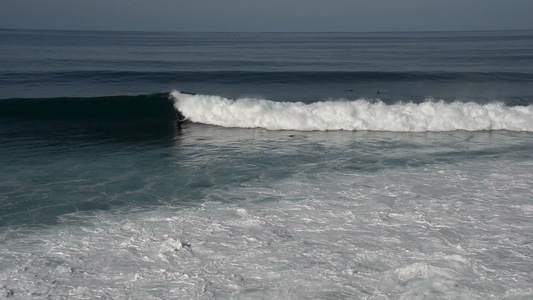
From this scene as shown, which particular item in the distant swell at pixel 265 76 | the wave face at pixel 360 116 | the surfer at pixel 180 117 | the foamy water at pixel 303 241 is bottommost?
the foamy water at pixel 303 241

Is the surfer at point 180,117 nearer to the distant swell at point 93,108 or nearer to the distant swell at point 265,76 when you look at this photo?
the distant swell at point 93,108

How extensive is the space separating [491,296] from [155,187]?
602 centimetres

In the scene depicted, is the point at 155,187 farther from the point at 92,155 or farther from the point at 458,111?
the point at 458,111

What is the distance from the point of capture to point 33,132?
1534 cm

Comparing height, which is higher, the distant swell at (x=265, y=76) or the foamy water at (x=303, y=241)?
the distant swell at (x=265, y=76)

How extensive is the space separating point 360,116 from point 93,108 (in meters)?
9.11

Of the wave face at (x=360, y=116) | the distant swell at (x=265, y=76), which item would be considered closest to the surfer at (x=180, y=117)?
the wave face at (x=360, y=116)

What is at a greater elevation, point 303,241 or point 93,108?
point 93,108

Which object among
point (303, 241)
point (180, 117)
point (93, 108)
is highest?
point (93, 108)

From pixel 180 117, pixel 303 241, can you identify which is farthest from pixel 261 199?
pixel 180 117

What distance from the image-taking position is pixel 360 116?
53.3 ft

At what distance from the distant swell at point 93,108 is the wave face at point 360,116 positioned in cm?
152

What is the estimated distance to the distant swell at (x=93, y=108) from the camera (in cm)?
1745

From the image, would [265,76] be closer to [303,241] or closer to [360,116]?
[360,116]
